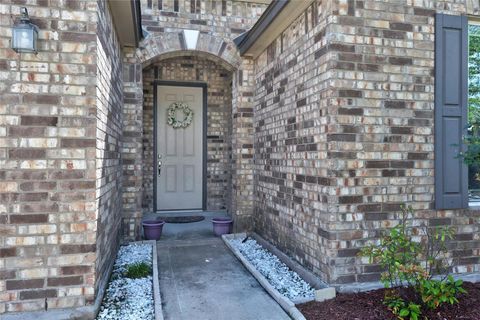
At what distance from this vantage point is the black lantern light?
108 inches

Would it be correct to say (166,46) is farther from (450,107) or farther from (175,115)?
(450,107)

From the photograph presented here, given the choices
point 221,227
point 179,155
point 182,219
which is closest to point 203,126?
point 179,155

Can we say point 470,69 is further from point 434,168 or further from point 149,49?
point 149,49

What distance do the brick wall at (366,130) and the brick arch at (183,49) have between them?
196 centimetres

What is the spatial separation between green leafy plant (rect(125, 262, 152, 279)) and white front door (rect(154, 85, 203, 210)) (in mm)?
2927

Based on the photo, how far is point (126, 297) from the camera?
11.3 feet

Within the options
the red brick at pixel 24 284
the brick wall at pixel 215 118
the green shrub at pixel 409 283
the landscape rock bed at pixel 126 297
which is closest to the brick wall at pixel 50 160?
the red brick at pixel 24 284

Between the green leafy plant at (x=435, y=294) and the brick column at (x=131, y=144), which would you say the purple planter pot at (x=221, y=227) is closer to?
the brick column at (x=131, y=144)

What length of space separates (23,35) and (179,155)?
4523 millimetres

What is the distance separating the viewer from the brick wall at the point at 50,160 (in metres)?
2.89

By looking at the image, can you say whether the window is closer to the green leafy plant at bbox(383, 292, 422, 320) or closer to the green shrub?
the green shrub

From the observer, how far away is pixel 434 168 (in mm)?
3670

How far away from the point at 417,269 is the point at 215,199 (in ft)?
15.7

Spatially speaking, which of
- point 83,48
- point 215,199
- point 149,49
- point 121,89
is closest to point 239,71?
point 149,49
